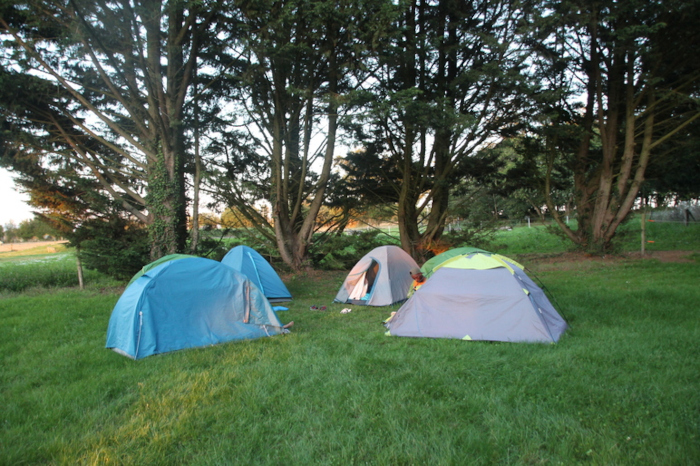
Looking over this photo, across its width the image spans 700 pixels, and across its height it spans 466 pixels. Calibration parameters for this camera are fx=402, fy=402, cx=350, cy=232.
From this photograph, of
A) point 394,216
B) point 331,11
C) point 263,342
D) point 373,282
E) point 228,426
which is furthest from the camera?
point 394,216

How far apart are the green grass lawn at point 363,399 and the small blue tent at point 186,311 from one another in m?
0.32

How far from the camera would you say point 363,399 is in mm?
4016

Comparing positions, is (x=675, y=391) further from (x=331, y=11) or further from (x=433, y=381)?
(x=331, y=11)

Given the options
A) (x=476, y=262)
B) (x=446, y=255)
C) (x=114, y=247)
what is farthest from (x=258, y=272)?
(x=476, y=262)

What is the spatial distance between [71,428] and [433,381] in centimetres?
349

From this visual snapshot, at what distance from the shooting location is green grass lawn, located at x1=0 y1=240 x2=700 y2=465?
125 inches

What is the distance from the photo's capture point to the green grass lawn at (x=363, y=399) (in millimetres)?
3174

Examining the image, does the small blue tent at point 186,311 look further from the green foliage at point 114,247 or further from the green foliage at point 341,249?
the green foliage at point 341,249

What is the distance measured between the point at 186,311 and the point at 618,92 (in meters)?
15.7

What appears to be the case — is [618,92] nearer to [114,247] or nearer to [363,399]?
[363,399]

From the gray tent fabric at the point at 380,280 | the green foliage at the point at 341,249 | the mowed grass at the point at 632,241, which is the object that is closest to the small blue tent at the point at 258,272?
the gray tent fabric at the point at 380,280

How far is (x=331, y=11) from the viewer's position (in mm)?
10656

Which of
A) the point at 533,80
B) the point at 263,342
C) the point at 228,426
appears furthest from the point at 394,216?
the point at 228,426

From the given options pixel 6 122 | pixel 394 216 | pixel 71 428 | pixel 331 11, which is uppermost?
pixel 331 11
